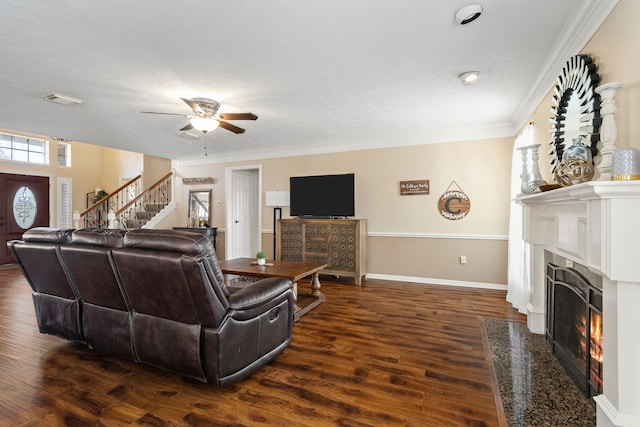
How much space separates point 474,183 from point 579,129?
8.78 ft

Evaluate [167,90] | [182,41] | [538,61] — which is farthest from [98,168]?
[538,61]

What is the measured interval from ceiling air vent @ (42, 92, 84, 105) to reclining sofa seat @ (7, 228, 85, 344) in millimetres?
1752

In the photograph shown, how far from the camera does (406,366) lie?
235cm

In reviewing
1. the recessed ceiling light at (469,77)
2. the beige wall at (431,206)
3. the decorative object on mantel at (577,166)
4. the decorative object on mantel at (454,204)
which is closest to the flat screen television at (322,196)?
the beige wall at (431,206)

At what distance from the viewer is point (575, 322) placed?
2123 millimetres

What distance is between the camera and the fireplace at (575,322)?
1789 millimetres

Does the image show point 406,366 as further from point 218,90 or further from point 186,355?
point 218,90

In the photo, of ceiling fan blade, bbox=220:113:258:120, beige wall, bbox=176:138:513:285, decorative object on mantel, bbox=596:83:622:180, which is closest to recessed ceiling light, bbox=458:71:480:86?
decorative object on mantel, bbox=596:83:622:180

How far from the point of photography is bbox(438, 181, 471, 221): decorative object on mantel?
4.80 metres

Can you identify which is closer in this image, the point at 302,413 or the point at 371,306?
the point at 302,413

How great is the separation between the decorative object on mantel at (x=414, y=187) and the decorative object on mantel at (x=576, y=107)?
2.35 m

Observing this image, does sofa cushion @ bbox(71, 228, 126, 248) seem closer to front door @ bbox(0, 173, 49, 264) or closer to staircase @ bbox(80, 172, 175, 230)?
staircase @ bbox(80, 172, 175, 230)

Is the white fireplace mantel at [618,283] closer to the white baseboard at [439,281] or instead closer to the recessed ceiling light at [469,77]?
the recessed ceiling light at [469,77]

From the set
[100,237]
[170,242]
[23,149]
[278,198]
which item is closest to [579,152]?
[170,242]
